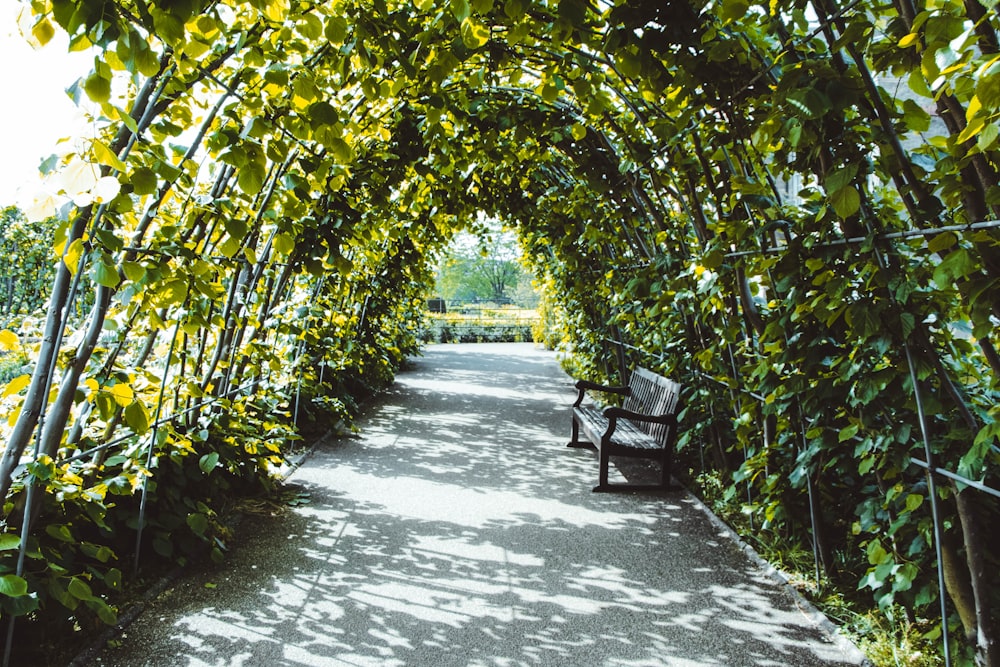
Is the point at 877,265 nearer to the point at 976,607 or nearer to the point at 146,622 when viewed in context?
the point at 976,607

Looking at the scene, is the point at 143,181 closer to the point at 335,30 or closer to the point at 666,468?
the point at 335,30

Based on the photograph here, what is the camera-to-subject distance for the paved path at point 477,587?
2.62m

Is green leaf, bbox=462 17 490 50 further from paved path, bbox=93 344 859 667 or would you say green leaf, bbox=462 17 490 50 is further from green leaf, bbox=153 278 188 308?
paved path, bbox=93 344 859 667

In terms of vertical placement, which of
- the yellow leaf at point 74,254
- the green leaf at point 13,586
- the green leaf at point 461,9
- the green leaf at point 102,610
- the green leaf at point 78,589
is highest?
the green leaf at point 461,9

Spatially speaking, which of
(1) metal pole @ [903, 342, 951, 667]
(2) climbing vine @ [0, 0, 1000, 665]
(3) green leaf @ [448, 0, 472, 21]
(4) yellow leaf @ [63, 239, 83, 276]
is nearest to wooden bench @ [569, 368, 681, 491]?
(2) climbing vine @ [0, 0, 1000, 665]

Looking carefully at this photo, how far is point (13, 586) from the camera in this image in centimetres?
197

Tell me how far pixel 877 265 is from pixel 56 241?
8.94 feet

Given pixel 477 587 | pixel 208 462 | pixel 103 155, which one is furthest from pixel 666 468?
pixel 103 155

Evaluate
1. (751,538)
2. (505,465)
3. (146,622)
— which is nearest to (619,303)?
(505,465)

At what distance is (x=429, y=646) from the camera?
266 centimetres

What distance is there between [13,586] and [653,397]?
456cm

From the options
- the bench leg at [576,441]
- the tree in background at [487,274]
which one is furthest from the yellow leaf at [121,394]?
the tree in background at [487,274]

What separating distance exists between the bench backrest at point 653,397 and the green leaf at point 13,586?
159 inches

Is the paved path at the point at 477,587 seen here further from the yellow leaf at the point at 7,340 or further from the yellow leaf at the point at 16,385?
the yellow leaf at the point at 7,340
